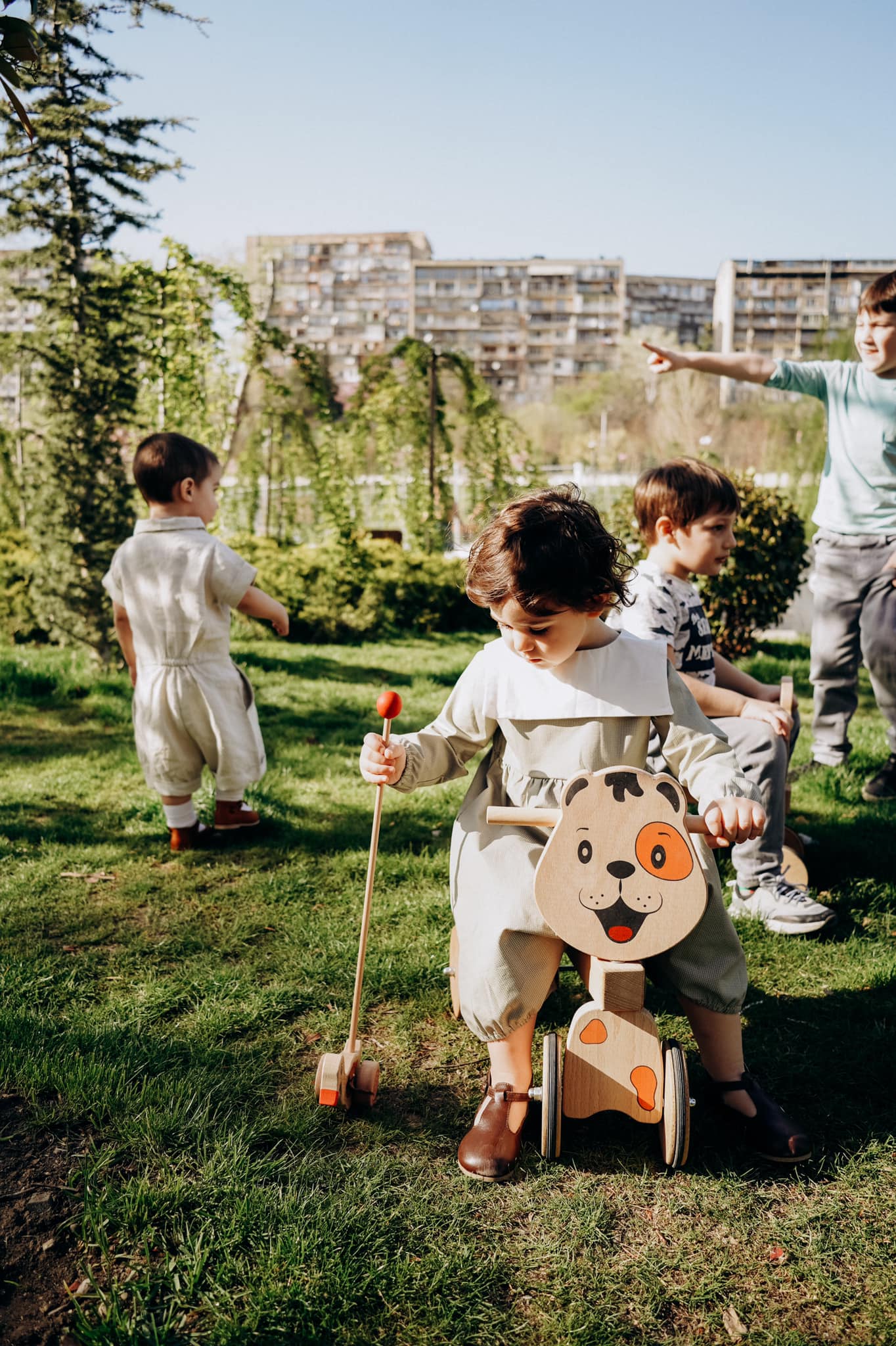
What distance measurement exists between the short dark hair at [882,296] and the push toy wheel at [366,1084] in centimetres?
332

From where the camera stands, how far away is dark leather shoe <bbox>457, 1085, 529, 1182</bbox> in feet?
7.00

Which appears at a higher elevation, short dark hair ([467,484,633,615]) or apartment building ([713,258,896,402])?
apartment building ([713,258,896,402])

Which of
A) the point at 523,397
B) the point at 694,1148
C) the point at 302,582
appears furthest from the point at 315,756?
the point at 523,397

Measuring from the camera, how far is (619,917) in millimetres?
2113

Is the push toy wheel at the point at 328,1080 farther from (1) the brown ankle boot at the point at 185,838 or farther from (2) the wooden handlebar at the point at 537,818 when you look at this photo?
(1) the brown ankle boot at the point at 185,838

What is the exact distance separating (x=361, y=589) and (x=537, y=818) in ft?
26.0

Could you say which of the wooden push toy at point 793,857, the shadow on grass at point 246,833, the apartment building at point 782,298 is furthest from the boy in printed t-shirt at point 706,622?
the apartment building at point 782,298

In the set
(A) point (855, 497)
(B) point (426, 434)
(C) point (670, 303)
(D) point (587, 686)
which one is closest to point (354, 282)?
(C) point (670, 303)

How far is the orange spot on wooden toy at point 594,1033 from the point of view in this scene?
217 centimetres

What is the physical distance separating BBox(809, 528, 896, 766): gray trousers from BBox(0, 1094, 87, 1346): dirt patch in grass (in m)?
3.57

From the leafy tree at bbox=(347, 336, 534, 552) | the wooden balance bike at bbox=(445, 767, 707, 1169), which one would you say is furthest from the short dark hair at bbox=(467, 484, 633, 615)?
the leafy tree at bbox=(347, 336, 534, 552)

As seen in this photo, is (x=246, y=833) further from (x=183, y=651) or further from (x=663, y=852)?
(x=663, y=852)

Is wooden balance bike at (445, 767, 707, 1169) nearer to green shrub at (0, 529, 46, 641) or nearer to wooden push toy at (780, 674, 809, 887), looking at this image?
wooden push toy at (780, 674, 809, 887)

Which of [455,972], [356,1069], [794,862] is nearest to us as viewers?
[356,1069]
